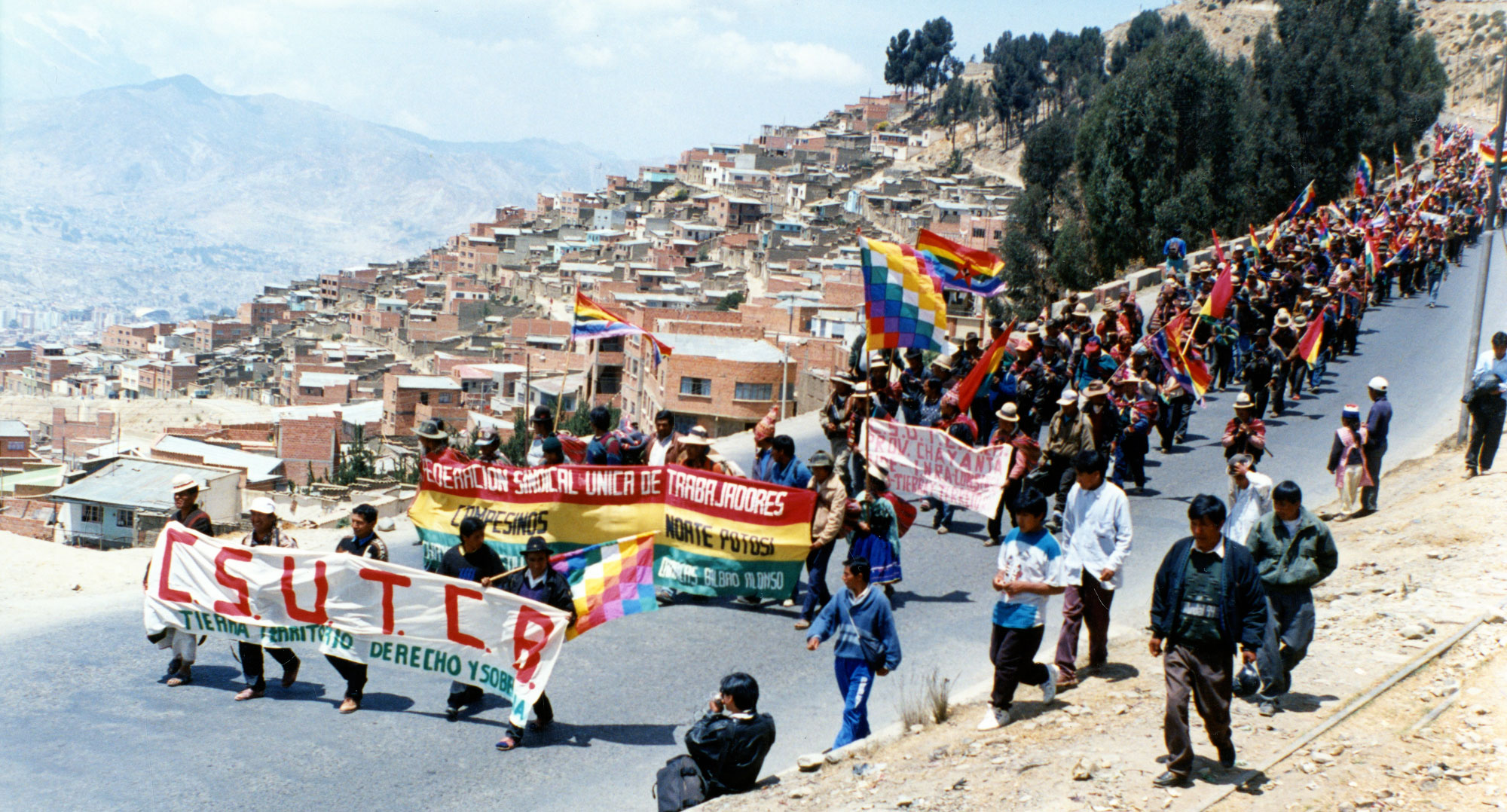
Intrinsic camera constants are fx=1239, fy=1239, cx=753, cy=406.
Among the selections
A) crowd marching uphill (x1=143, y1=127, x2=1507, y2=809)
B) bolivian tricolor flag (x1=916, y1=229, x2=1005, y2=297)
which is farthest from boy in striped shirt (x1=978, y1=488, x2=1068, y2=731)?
bolivian tricolor flag (x1=916, y1=229, x2=1005, y2=297)

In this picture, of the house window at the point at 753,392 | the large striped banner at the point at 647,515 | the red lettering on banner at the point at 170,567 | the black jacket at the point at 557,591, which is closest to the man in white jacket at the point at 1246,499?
the large striped banner at the point at 647,515

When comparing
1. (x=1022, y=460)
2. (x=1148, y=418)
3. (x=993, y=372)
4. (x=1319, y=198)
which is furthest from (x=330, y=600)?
(x=1319, y=198)

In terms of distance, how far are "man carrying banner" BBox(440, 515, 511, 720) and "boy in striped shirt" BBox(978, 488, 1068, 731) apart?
3.60 metres

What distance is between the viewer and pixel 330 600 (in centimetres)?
900

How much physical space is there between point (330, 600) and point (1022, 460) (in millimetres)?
6511

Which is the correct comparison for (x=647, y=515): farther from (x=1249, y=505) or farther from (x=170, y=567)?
(x=1249, y=505)

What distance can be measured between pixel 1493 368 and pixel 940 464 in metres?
6.28

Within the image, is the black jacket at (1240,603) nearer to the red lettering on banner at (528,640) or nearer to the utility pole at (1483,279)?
the red lettering on banner at (528,640)

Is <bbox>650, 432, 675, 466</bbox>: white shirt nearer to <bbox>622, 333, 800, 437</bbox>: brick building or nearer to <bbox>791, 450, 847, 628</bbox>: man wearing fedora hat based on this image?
<bbox>791, 450, 847, 628</bbox>: man wearing fedora hat

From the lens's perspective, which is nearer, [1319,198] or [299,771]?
[299,771]

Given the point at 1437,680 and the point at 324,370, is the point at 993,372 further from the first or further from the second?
the point at 324,370

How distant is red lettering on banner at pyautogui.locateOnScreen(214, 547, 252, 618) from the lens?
910cm

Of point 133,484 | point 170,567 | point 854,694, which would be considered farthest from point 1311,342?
point 133,484

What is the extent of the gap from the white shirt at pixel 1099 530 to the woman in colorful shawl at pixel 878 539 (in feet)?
6.20
